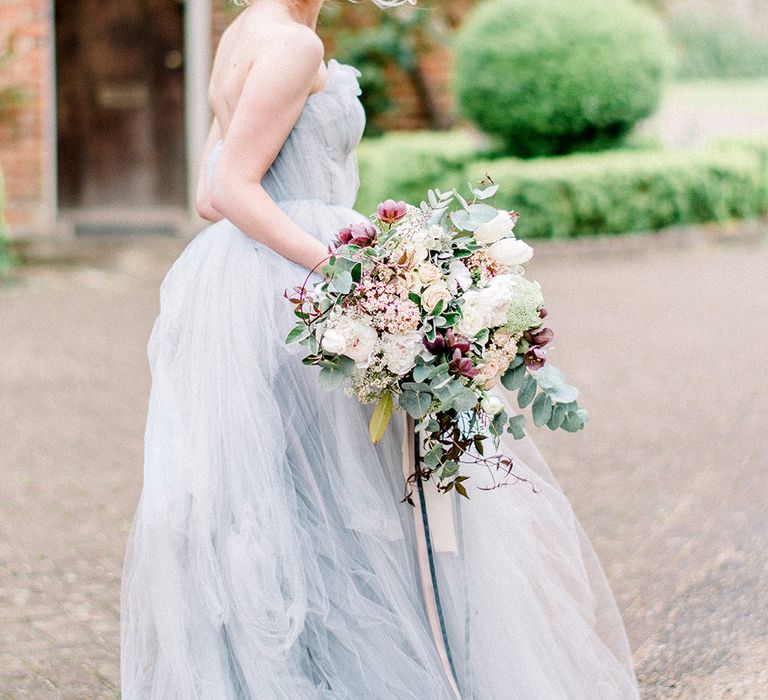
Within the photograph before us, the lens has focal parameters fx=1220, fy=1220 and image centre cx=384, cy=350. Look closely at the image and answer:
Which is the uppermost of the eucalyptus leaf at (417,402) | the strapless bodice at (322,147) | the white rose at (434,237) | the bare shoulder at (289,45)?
the bare shoulder at (289,45)

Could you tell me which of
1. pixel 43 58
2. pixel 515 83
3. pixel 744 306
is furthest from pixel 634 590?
pixel 43 58

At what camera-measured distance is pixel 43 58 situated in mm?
11305

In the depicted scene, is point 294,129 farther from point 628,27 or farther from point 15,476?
point 628,27

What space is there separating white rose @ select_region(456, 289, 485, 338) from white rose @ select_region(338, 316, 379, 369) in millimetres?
169

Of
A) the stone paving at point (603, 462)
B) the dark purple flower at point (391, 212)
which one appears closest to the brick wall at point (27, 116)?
the stone paving at point (603, 462)

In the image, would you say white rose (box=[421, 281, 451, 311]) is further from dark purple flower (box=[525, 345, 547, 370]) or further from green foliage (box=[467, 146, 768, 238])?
green foliage (box=[467, 146, 768, 238])

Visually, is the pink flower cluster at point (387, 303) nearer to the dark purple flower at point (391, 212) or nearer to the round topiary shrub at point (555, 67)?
the dark purple flower at point (391, 212)

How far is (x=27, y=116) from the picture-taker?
1136 cm

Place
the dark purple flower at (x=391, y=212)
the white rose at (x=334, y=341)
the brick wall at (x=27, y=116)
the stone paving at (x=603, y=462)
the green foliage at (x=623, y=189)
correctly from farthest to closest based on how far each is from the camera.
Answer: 1. the brick wall at (x=27, y=116)
2. the green foliage at (x=623, y=189)
3. the stone paving at (x=603, y=462)
4. the dark purple flower at (x=391, y=212)
5. the white rose at (x=334, y=341)

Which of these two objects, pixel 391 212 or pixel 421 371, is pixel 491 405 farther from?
pixel 391 212

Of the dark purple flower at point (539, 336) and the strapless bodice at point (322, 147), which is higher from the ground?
the strapless bodice at point (322, 147)

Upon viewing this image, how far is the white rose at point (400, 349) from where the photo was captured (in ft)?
7.66

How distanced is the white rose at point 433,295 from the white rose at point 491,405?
209mm

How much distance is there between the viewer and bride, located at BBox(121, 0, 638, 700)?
2473mm
